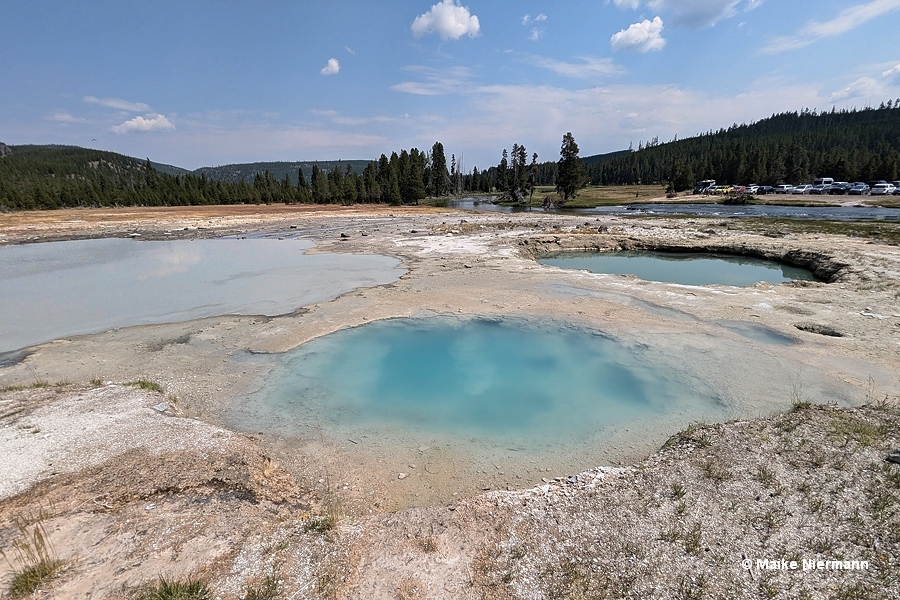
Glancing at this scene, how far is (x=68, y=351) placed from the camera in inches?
410

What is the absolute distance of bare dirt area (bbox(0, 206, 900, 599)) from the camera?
12.9 feet

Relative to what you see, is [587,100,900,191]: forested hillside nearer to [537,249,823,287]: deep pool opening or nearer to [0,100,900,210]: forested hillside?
[0,100,900,210]: forested hillside

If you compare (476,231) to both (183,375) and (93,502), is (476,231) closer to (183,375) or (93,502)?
(183,375)

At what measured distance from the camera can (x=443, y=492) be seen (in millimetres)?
5773

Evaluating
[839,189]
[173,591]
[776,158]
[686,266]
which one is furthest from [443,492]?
[776,158]

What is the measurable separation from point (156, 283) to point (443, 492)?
62.8 ft

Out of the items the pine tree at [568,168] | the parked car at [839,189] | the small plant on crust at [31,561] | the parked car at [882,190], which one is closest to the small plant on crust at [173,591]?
the small plant on crust at [31,561]

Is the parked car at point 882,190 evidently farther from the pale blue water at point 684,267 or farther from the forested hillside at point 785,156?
the pale blue water at point 684,267

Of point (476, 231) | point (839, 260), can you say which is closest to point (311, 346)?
point (839, 260)

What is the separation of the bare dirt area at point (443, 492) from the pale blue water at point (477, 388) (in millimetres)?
588

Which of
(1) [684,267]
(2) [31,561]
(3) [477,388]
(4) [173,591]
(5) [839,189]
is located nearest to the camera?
(4) [173,591]

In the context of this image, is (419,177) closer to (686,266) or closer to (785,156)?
(686,266)

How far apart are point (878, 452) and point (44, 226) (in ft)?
205

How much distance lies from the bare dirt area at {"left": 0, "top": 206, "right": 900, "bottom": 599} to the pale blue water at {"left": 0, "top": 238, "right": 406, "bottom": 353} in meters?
2.76
